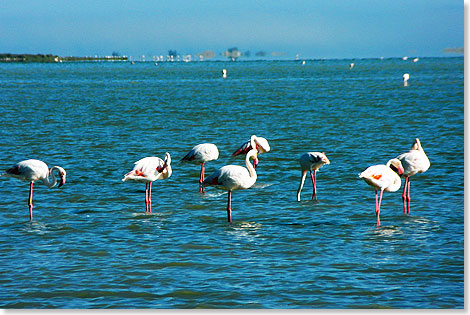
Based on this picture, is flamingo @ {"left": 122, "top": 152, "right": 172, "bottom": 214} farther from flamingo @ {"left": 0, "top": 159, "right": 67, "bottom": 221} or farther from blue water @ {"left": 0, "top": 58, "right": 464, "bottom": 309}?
flamingo @ {"left": 0, "top": 159, "right": 67, "bottom": 221}

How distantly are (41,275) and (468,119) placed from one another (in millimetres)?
6260

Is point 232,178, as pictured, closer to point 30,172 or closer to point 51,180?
point 51,180

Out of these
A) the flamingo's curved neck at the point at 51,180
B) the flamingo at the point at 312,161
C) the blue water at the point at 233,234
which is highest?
the flamingo at the point at 312,161

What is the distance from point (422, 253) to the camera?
10547 mm

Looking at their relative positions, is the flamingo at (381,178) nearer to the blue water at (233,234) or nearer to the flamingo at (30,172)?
the blue water at (233,234)

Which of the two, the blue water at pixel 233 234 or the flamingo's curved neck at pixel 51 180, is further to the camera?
the flamingo's curved neck at pixel 51 180

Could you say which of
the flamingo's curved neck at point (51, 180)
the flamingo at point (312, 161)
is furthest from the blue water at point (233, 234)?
the flamingo's curved neck at point (51, 180)

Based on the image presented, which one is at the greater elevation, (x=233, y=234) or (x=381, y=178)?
(x=381, y=178)

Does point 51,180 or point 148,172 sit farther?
point 148,172

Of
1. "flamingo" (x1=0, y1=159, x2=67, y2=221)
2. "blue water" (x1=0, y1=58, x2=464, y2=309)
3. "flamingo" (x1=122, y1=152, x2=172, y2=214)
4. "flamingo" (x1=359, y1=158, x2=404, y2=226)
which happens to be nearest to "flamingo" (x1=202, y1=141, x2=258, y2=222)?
"blue water" (x1=0, y1=58, x2=464, y2=309)

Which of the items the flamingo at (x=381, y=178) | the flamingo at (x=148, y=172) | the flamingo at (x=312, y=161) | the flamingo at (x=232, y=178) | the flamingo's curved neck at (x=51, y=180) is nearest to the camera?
the flamingo at (x=381, y=178)

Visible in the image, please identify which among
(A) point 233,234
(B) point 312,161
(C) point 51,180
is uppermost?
(B) point 312,161

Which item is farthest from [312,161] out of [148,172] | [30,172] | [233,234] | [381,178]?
[30,172]

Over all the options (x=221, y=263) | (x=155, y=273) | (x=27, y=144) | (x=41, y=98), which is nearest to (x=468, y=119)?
(x=221, y=263)
